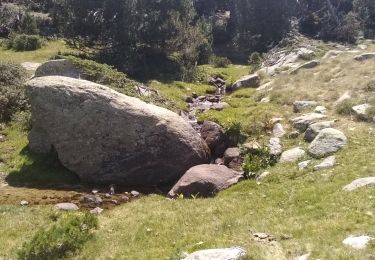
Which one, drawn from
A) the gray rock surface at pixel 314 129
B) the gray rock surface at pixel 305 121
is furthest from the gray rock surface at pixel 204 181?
the gray rock surface at pixel 305 121

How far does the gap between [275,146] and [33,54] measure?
39.0m

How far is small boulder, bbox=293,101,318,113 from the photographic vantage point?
33.8 m

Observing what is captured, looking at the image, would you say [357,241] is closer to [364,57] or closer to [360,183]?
[360,183]

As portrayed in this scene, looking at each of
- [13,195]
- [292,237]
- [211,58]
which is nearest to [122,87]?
[13,195]

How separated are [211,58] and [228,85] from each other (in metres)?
22.9

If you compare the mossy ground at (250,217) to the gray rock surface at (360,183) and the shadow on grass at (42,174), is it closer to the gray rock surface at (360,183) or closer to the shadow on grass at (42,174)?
the shadow on grass at (42,174)

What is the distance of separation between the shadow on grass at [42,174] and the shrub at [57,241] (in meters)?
A: 9.04

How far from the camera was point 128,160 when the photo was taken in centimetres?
2634

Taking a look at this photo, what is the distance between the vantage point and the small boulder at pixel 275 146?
27086mm

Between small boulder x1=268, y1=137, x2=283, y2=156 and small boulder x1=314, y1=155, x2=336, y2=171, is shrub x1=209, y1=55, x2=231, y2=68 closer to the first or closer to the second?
small boulder x1=268, y1=137, x2=283, y2=156

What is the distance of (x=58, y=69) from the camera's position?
36625 millimetres

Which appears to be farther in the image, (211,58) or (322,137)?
(211,58)

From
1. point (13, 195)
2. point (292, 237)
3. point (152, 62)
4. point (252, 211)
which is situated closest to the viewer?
point (292, 237)

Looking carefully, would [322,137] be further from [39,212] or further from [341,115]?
[39,212]
